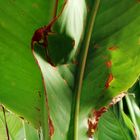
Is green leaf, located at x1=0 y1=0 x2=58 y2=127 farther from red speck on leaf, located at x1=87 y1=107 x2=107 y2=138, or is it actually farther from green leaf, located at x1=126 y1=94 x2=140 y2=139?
green leaf, located at x1=126 y1=94 x2=140 y2=139

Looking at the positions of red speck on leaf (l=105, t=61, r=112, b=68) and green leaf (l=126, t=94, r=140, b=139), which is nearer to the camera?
red speck on leaf (l=105, t=61, r=112, b=68)

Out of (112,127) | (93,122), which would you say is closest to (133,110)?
(112,127)

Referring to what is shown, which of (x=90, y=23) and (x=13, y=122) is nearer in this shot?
(x=90, y=23)

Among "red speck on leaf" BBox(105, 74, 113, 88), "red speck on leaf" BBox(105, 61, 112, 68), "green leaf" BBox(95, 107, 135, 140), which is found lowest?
"red speck on leaf" BBox(105, 74, 113, 88)

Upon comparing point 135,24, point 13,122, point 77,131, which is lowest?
point 77,131

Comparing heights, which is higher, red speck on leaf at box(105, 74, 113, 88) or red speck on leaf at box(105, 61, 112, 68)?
red speck on leaf at box(105, 61, 112, 68)

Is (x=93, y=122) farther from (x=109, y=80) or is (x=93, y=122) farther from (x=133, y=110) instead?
(x=133, y=110)

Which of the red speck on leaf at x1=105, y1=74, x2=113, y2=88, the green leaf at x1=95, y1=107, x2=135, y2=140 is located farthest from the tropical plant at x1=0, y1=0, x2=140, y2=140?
the green leaf at x1=95, y1=107, x2=135, y2=140

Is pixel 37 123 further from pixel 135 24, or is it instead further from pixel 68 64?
pixel 135 24

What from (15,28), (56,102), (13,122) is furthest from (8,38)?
(13,122)
